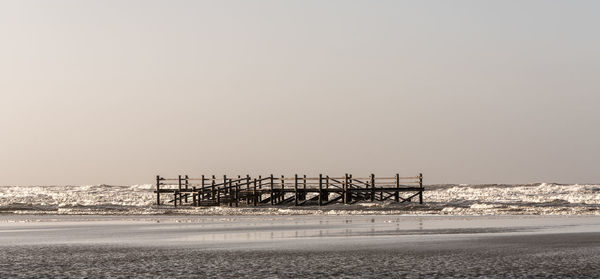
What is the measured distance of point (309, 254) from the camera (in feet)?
54.5

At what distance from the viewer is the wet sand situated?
44.0 ft

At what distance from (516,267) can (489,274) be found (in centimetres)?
110

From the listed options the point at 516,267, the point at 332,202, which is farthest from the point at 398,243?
the point at 332,202

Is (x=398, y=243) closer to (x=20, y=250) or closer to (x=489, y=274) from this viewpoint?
(x=489, y=274)

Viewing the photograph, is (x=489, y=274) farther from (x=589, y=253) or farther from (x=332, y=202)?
(x=332, y=202)

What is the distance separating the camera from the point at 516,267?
13.9 metres

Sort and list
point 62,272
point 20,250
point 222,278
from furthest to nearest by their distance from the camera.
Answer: point 20,250 < point 62,272 < point 222,278

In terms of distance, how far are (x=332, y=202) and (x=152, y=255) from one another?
128ft

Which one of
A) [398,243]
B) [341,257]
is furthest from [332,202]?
[341,257]

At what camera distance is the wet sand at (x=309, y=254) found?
13.4 meters

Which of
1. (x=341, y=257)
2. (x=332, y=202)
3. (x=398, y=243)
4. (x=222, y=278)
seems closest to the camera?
(x=222, y=278)

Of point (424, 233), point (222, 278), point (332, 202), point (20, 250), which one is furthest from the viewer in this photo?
point (332, 202)

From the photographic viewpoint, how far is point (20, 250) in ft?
59.2

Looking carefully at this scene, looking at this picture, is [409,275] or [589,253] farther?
[589,253]
